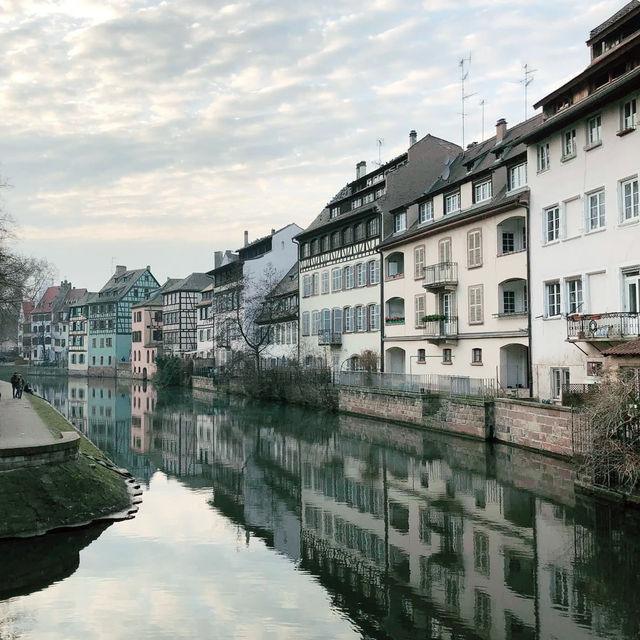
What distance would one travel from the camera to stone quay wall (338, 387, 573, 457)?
67.4 ft

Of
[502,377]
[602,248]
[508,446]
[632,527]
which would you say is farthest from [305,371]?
[632,527]

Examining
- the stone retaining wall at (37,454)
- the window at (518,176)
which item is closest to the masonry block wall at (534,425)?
the window at (518,176)

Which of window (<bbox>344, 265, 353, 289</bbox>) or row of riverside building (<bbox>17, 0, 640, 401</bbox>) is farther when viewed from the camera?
window (<bbox>344, 265, 353, 289</bbox>)

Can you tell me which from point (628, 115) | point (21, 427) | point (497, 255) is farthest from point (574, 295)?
point (21, 427)

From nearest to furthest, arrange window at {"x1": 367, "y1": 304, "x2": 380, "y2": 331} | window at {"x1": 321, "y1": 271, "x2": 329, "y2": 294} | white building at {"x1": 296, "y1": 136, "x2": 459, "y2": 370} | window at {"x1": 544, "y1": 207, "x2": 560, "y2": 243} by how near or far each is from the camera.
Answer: window at {"x1": 544, "y1": 207, "x2": 560, "y2": 243}
window at {"x1": 367, "y1": 304, "x2": 380, "y2": 331}
white building at {"x1": 296, "y1": 136, "x2": 459, "y2": 370}
window at {"x1": 321, "y1": 271, "x2": 329, "y2": 294}

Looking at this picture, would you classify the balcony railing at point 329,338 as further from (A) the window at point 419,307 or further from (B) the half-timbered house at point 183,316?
(B) the half-timbered house at point 183,316

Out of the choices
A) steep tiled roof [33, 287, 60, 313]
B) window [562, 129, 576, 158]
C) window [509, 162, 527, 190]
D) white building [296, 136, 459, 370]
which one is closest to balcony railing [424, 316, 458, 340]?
white building [296, 136, 459, 370]

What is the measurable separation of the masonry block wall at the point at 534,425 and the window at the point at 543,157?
811 centimetres

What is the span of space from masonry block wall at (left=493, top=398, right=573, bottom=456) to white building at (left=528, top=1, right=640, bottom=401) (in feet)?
5.41

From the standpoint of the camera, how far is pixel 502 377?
27375 mm

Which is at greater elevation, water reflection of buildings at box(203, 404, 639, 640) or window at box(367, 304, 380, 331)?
window at box(367, 304, 380, 331)

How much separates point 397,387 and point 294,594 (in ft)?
68.7

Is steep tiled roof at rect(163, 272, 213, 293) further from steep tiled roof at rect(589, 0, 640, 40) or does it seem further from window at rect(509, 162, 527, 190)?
steep tiled roof at rect(589, 0, 640, 40)

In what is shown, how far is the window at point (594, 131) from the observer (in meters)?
21.6
